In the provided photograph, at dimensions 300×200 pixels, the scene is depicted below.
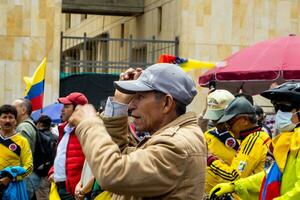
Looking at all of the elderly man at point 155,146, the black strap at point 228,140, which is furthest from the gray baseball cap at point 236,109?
the elderly man at point 155,146

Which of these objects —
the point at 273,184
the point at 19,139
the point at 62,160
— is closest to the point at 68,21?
the point at 19,139

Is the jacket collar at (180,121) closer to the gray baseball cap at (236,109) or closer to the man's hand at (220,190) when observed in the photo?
the man's hand at (220,190)

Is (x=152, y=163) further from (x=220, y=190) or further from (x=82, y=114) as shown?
(x=220, y=190)

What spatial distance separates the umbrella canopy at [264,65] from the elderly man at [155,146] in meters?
8.29

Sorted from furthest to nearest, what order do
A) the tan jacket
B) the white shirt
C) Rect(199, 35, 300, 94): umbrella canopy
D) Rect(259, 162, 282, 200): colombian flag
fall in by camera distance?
Rect(199, 35, 300, 94): umbrella canopy
the white shirt
Rect(259, 162, 282, 200): colombian flag
the tan jacket

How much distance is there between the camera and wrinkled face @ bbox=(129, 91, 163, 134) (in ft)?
14.8

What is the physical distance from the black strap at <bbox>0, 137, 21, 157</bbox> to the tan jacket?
715 centimetres

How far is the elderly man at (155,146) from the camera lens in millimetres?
4184

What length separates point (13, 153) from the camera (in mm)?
11492

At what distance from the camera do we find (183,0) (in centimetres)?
2570

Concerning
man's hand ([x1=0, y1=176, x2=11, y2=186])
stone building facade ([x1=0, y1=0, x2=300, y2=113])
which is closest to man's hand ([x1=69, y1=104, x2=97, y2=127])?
man's hand ([x1=0, y1=176, x2=11, y2=186])

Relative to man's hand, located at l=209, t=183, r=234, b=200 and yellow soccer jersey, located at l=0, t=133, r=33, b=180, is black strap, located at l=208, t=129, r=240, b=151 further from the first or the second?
yellow soccer jersey, located at l=0, t=133, r=33, b=180

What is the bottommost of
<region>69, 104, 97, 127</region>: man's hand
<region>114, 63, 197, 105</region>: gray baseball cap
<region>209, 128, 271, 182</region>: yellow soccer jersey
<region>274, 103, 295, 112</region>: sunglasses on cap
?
<region>209, 128, 271, 182</region>: yellow soccer jersey

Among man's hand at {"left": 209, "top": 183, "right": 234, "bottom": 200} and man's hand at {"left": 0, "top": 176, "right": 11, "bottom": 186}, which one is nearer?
man's hand at {"left": 209, "top": 183, "right": 234, "bottom": 200}
